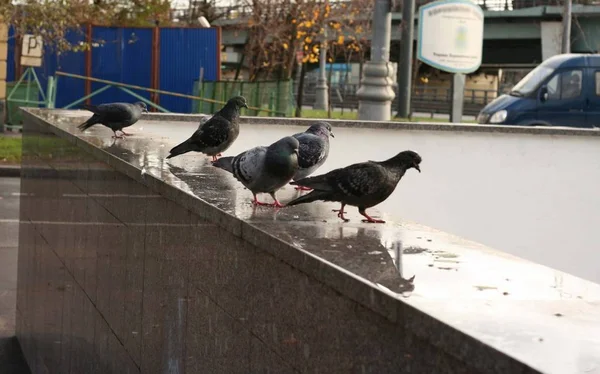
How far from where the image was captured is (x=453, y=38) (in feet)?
92.3

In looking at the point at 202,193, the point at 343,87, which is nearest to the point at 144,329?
the point at 202,193

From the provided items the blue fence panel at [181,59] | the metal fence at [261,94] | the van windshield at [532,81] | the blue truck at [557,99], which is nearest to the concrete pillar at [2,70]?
the metal fence at [261,94]

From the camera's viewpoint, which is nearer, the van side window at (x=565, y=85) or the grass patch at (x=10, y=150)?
the grass patch at (x=10, y=150)

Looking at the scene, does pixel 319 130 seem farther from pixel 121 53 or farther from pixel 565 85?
pixel 121 53

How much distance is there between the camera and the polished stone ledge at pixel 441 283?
6.90ft

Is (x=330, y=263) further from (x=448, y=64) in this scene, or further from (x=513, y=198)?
(x=448, y=64)

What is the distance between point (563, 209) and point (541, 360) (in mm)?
9677

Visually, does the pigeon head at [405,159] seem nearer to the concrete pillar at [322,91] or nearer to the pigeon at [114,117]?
the pigeon at [114,117]

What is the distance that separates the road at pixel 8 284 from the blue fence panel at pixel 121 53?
15.8 m

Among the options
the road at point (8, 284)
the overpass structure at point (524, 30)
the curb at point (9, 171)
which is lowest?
the road at point (8, 284)

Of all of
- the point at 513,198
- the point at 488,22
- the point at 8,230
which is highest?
the point at 488,22

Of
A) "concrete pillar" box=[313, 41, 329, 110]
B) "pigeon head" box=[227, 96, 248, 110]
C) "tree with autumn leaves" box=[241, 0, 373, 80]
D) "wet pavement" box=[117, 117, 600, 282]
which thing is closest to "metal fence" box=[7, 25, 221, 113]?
"tree with autumn leaves" box=[241, 0, 373, 80]

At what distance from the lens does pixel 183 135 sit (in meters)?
10.2

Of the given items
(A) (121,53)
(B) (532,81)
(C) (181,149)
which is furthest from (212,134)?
(A) (121,53)
